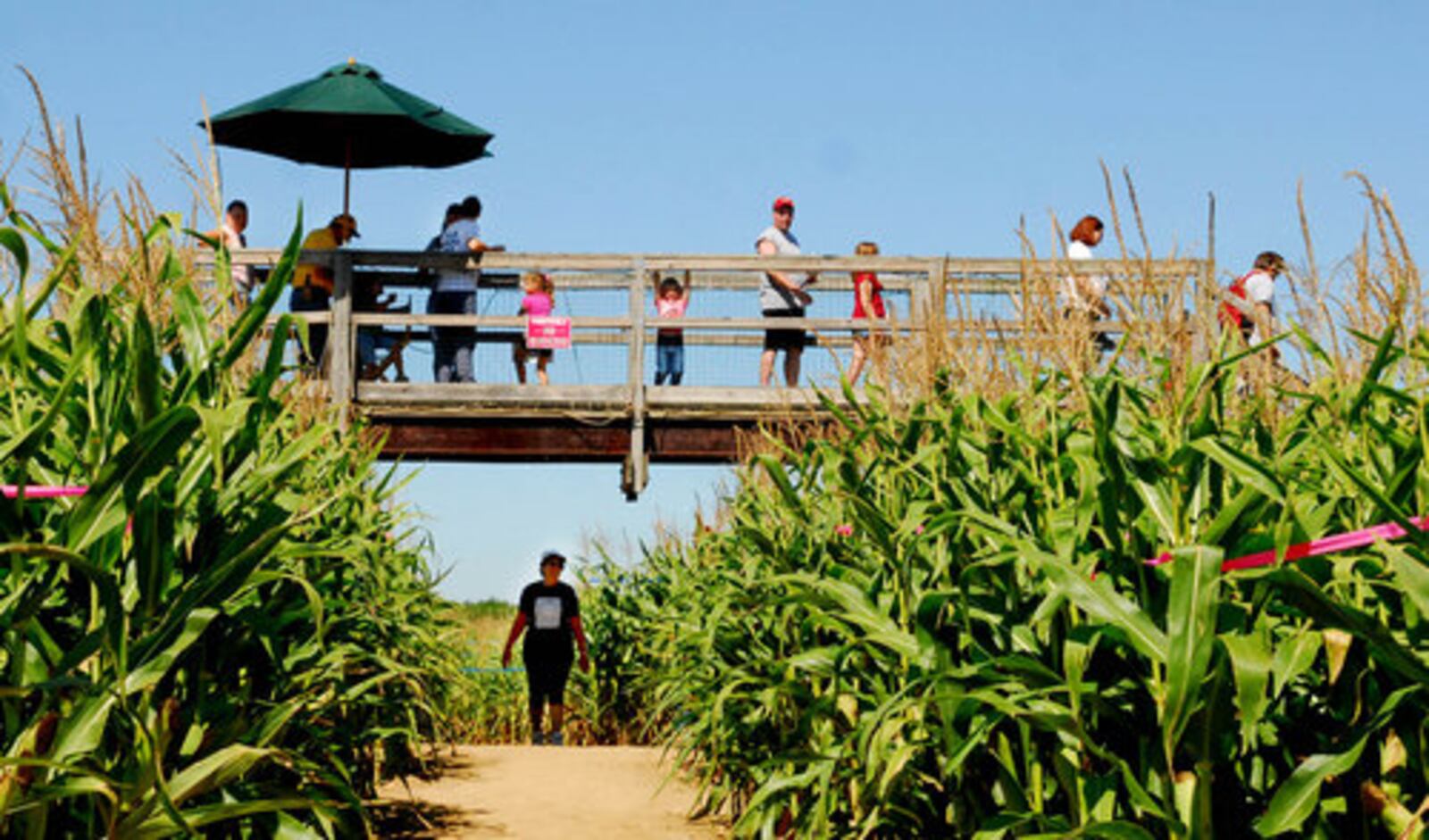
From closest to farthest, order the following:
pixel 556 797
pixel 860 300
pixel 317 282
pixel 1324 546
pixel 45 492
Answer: pixel 1324 546
pixel 45 492
pixel 556 797
pixel 860 300
pixel 317 282

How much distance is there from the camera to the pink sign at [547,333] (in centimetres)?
1397

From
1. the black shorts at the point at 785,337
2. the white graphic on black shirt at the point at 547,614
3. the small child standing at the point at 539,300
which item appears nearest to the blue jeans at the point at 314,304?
the small child standing at the point at 539,300

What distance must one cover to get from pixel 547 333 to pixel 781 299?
1.93 meters

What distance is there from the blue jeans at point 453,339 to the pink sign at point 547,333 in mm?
530

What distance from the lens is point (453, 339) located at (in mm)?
14148

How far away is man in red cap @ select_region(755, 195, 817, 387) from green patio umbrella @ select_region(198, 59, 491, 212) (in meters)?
2.58

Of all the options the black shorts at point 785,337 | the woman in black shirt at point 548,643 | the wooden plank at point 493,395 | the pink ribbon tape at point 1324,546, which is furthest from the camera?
the black shorts at point 785,337

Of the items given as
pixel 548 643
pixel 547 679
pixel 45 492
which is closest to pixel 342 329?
pixel 548 643

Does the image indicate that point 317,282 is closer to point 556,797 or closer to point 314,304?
point 314,304

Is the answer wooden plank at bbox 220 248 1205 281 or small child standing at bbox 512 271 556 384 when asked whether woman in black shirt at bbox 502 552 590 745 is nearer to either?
small child standing at bbox 512 271 556 384

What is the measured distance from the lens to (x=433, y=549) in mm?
9242

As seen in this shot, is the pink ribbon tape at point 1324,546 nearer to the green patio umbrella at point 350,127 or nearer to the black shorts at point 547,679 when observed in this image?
the black shorts at point 547,679

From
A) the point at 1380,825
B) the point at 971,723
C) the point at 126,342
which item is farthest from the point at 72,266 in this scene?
the point at 1380,825

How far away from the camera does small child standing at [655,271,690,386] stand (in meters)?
14.2
